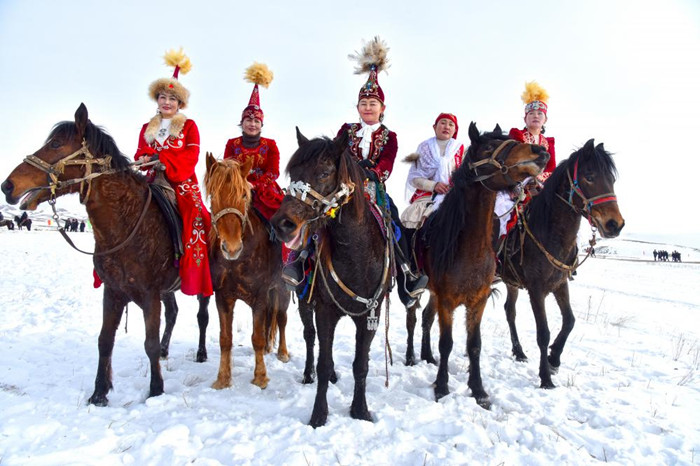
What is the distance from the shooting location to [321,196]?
3094mm

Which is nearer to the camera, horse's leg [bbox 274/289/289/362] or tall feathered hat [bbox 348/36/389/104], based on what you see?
tall feathered hat [bbox 348/36/389/104]

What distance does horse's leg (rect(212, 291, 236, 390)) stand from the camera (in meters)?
4.55

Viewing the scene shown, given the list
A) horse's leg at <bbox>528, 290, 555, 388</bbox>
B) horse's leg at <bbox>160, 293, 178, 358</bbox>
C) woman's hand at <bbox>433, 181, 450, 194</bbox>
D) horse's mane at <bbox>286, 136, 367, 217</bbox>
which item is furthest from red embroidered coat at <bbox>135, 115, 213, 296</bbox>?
horse's leg at <bbox>528, 290, 555, 388</bbox>

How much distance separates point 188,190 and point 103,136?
1126 millimetres

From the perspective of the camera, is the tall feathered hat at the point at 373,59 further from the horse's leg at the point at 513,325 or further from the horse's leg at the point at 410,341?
the horse's leg at the point at 513,325

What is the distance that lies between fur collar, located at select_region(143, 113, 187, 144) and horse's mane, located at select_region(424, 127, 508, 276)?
3.58 m

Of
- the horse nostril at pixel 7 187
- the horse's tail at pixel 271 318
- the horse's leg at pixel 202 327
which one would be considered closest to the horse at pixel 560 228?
the horse's tail at pixel 271 318

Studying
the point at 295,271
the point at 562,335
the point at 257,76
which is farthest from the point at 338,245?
the point at 257,76

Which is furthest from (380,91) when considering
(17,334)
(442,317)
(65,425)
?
(17,334)

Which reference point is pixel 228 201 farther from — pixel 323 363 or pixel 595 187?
pixel 595 187

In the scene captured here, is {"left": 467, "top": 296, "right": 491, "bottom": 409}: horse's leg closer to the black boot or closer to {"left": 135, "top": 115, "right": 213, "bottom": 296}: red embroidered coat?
the black boot

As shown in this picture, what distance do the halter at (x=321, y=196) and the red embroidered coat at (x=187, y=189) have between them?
1968 mm

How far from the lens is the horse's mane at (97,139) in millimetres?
3760

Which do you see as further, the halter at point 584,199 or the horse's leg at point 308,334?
the horse's leg at point 308,334
